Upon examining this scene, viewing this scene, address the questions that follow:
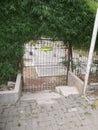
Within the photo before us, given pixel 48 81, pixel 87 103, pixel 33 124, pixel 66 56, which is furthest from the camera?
pixel 48 81

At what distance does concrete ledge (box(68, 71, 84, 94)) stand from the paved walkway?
60 centimetres

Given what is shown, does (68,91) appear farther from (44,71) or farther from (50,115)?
(44,71)

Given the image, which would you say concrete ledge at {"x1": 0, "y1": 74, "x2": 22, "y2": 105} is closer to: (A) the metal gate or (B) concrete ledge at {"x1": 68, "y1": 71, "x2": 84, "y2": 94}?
(A) the metal gate

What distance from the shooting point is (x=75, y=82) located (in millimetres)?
6719

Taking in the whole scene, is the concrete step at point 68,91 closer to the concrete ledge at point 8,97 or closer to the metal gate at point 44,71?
the metal gate at point 44,71

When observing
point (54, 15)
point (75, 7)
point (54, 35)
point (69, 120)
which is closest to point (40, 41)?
point (54, 35)

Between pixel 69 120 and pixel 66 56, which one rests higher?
pixel 66 56

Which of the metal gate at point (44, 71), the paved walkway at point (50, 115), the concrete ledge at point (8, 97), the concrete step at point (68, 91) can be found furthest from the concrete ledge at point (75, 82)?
the concrete ledge at point (8, 97)

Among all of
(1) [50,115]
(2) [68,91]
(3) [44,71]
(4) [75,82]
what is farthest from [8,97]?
(3) [44,71]

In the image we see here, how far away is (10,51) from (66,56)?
2.38 meters

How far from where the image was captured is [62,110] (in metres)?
4.78

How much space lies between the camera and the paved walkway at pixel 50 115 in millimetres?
4000

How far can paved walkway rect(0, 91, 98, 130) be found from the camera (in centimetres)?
400

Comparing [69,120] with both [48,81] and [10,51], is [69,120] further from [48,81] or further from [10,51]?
[48,81]
